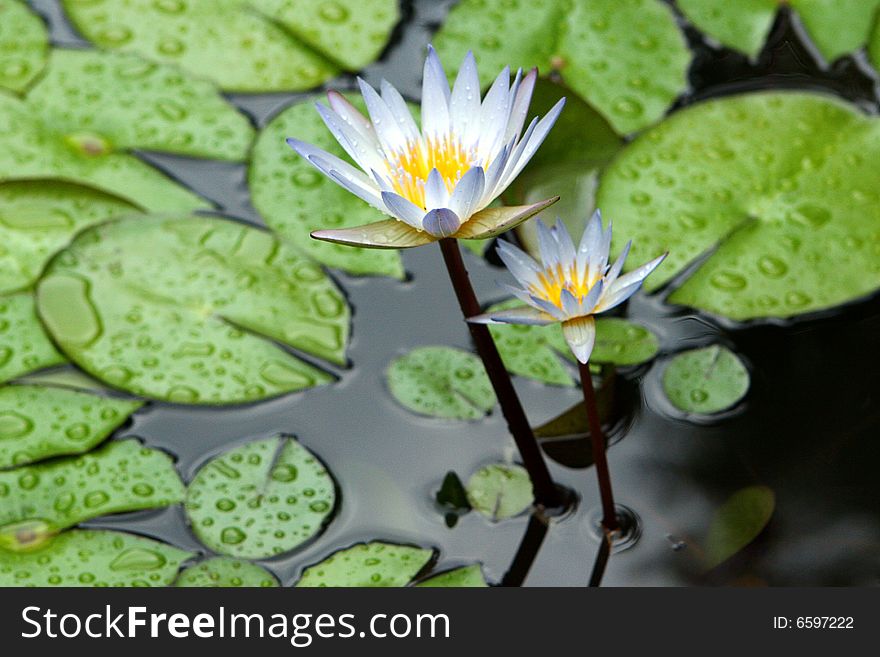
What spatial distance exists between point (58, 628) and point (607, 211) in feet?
4.96

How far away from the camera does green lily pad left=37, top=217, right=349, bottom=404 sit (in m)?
2.18

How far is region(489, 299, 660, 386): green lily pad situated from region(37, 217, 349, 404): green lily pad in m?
0.39

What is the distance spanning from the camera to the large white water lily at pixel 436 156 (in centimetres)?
148

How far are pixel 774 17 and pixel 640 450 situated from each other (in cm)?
151

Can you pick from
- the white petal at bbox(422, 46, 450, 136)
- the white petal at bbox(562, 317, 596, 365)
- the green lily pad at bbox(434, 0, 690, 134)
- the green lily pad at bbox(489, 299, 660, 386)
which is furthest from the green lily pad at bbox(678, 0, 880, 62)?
the white petal at bbox(562, 317, 596, 365)

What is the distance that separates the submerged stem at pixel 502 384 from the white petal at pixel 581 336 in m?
0.17

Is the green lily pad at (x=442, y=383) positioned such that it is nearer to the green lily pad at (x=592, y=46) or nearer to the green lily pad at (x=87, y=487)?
the green lily pad at (x=87, y=487)

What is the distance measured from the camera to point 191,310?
2.26m

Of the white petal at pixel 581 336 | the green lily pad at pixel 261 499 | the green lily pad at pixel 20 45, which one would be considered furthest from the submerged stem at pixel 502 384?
the green lily pad at pixel 20 45

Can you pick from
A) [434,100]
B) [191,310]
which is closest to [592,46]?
[434,100]

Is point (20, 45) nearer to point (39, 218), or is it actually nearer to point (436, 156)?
point (39, 218)

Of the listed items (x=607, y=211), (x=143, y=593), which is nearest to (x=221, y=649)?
(x=143, y=593)

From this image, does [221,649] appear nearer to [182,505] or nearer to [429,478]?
[182,505]

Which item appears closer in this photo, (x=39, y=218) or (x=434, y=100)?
(x=434, y=100)
